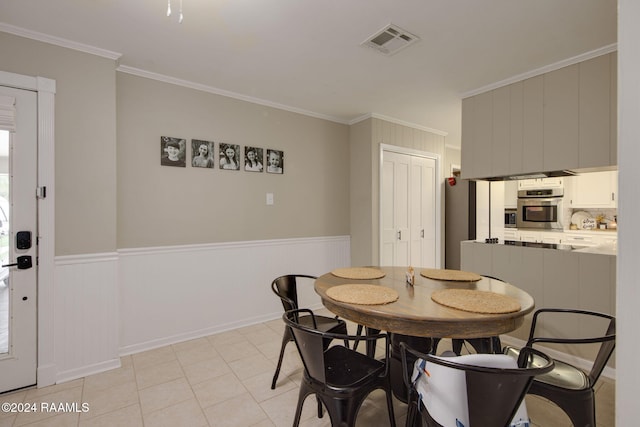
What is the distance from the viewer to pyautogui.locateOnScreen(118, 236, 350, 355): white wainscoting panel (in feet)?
9.12

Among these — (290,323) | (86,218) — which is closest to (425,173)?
(290,323)

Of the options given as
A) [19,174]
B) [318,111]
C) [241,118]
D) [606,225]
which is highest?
[318,111]

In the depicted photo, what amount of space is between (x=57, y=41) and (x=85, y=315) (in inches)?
81.6

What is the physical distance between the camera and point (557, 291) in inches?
104

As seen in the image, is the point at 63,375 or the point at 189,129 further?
the point at 189,129

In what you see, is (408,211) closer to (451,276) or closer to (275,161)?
(275,161)

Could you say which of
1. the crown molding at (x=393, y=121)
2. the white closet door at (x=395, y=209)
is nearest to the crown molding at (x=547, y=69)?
the crown molding at (x=393, y=121)

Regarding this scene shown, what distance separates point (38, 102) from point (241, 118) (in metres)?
1.67

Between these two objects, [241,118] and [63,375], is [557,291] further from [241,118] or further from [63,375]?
[63,375]

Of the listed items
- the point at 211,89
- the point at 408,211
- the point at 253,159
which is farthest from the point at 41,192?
the point at 408,211

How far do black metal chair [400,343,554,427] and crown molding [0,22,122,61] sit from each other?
118 inches

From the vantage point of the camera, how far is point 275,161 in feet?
11.9

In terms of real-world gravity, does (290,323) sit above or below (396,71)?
below

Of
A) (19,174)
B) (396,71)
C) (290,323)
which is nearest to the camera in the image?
(290,323)
